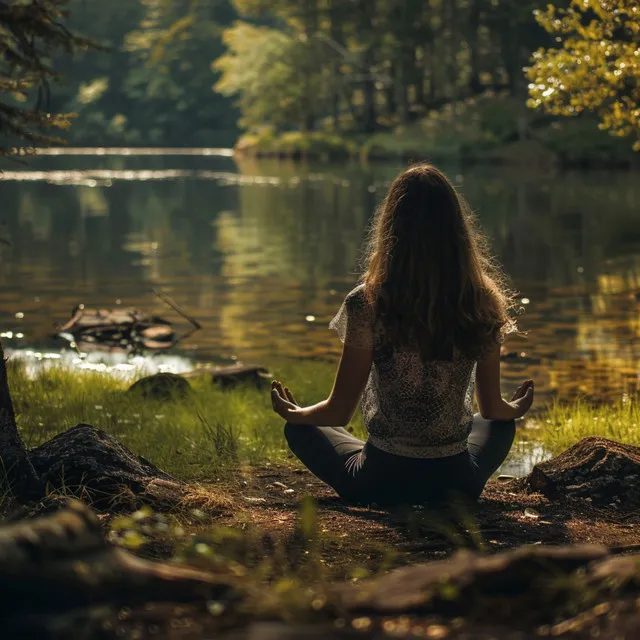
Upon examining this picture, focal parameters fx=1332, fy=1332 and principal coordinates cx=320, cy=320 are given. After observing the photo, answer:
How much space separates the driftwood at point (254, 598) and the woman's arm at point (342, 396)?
9.13 feet

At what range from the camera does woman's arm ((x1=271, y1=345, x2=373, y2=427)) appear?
18.8ft

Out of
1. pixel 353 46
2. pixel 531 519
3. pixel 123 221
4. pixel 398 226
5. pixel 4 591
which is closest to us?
pixel 4 591

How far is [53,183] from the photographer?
158ft

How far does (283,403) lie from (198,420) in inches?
120

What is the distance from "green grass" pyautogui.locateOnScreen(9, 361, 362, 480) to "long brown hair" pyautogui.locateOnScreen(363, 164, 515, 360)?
1951 mm

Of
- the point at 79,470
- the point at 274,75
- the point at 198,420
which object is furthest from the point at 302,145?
the point at 79,470

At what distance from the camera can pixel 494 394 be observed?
606cm

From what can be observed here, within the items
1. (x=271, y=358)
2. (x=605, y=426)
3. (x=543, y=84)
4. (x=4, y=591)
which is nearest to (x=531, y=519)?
(x=605, y=426)

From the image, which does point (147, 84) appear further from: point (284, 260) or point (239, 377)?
point (239, 377)

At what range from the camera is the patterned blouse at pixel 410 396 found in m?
5.70

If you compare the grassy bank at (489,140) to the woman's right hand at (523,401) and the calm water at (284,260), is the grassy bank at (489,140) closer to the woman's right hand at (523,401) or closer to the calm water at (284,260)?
the calm water at (284,260)

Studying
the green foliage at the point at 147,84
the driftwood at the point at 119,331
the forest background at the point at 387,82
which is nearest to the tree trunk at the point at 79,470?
the driftwood at the point at 119,331

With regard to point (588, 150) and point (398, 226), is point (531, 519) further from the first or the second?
point (588, 150)

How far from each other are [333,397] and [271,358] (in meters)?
7.20
